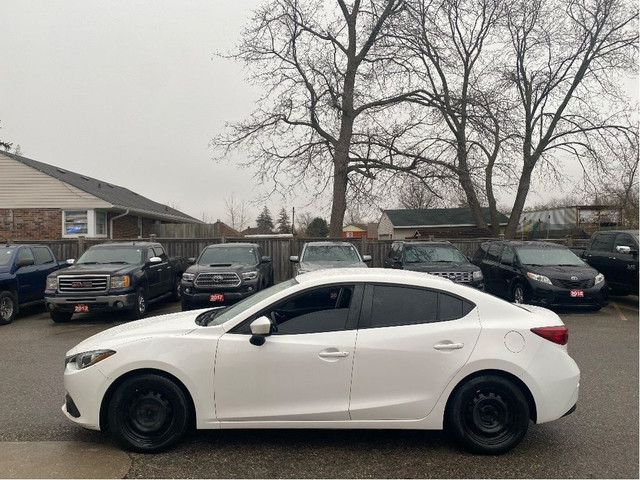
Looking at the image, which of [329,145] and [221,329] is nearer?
[221,329]

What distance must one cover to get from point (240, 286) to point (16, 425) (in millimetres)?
5965

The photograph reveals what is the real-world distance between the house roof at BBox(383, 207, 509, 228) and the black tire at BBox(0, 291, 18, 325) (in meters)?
32.8

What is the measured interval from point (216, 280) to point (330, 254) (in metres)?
3.31

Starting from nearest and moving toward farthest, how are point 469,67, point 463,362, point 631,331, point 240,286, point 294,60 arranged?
1. point 463,362
2. point 631,331
3. point 240,286
4. point 294,60
5. point 469,67

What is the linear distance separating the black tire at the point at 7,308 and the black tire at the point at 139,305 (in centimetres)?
250

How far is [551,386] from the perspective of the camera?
143 inches

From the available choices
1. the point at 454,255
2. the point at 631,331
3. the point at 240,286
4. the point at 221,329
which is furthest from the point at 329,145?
the point at 221,329

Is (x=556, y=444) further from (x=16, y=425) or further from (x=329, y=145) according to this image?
(x=329, y=145)

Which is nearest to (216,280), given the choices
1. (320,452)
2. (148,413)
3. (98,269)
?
(98,269)

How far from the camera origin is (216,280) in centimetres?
994

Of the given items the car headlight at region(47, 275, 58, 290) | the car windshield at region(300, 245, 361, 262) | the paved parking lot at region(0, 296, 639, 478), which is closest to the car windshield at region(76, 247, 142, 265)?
the car headlight at region(47, 275, 58, 290)

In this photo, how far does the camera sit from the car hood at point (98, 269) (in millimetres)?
9469

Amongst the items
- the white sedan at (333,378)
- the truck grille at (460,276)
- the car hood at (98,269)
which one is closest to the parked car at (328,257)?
the truck grille at (460,276)

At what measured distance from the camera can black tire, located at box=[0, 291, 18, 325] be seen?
32.1ft
